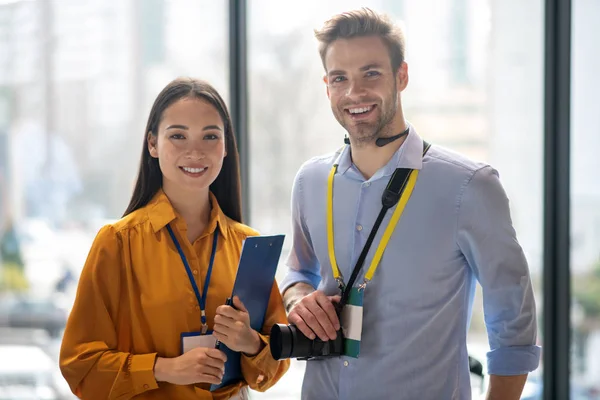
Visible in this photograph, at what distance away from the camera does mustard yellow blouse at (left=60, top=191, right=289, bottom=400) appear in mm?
1952

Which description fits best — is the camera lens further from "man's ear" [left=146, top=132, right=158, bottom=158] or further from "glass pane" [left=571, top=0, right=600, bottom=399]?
"glass pane" [left=571, top=0, right=600, bottom=399]

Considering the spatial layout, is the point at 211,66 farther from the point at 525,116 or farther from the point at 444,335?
the point at 444,335

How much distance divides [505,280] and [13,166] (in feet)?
8.13

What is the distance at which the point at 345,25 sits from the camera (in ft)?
6.89

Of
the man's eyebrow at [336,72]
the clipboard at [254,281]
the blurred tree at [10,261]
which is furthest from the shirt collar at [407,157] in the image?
the blurred tree at [10,261]

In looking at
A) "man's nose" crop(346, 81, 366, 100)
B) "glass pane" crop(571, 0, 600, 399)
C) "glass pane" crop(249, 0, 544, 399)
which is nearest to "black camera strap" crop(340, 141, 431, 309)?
"man's nose" crop(346, 81, 366, 100)

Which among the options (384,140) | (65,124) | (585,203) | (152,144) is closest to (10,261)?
(65,124)

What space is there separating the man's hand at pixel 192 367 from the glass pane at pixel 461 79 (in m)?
1.74

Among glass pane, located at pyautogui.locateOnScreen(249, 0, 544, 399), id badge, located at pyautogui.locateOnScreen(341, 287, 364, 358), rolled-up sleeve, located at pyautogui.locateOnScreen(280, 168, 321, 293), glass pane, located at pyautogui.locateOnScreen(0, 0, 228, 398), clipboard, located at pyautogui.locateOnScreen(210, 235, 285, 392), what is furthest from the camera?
glass pane, located at pyautogui.locateOnScreen(249, 0, 544, 399)

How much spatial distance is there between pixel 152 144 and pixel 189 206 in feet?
0.70

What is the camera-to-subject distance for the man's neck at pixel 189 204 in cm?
214

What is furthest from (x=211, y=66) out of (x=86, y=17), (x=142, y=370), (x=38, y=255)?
(x=142, y=370)

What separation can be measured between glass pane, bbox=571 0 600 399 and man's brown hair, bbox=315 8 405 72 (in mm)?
1783

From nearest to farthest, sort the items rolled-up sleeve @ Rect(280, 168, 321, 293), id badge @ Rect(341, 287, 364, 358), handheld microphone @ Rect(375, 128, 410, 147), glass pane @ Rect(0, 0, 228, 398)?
id badge @ Rect(341, 287, 364, 358) < handheld microphone @ Rect(375, 128, 410, 147) < rolled-up sleeve @ Rect(280, 168, 321, 293) < glass pane @ Rect(0, 0, 228, 398)
